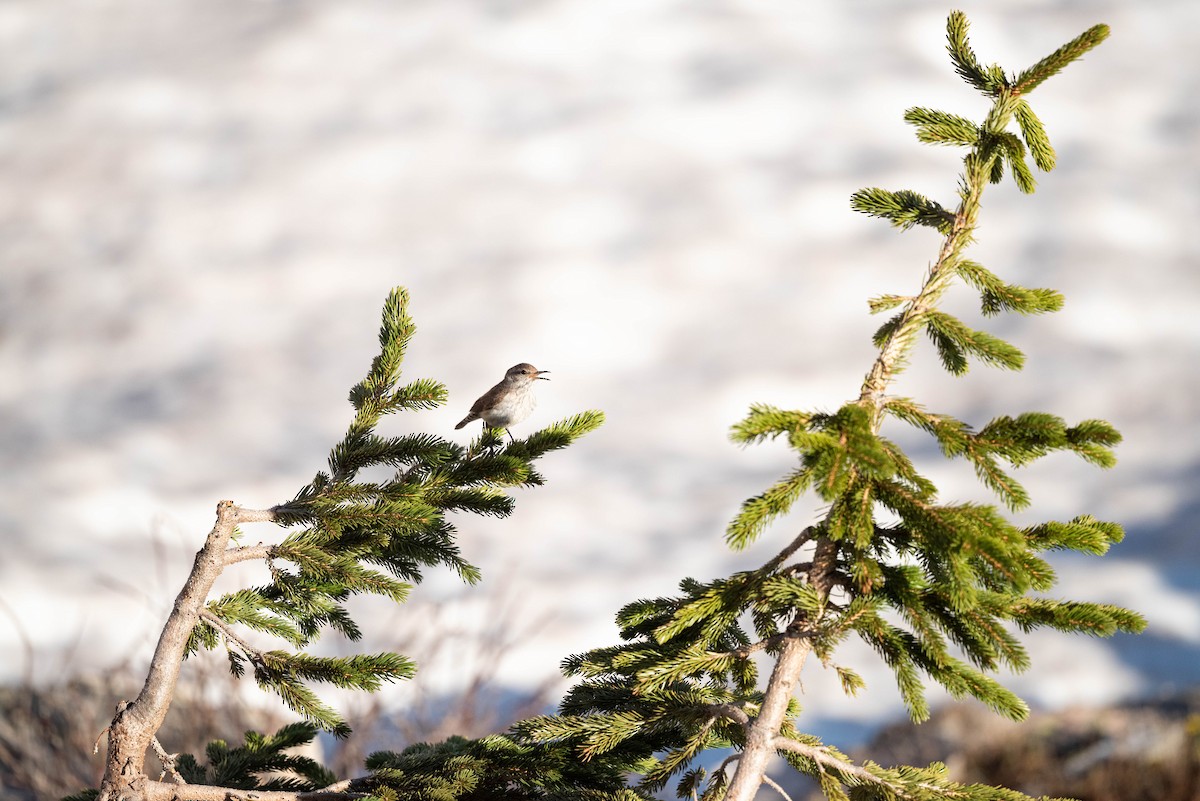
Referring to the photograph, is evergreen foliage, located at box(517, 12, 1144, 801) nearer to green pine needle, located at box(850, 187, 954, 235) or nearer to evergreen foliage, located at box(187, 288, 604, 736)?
green pine needle, located at box(850, 187, 954, 235)

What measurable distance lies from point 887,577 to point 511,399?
235 centimetres

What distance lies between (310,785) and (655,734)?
1.21m

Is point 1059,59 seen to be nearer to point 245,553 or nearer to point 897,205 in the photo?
point 897,205

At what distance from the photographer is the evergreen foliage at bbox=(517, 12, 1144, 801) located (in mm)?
2520

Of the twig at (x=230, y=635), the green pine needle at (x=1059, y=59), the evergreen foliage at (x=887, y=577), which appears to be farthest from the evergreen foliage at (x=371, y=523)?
the green pine needle at (x=1059, y=59)

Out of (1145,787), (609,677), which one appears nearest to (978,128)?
(609,677)

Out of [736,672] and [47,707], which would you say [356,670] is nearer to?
[736,672]

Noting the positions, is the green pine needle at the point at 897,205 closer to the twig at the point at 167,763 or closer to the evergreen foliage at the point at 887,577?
the evergreen foliage at the point at 887,577

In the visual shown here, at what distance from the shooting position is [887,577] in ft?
8.84

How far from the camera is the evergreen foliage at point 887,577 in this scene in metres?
2.52

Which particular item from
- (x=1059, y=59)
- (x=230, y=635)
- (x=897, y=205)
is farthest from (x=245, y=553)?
(x=1059, y=59)

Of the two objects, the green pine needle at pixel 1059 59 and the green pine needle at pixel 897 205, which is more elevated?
the green pine needle at pixel 1059 59

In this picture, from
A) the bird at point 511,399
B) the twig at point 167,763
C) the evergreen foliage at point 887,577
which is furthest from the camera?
the bird at point 511,399

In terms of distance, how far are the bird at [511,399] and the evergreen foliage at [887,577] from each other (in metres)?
1.73
